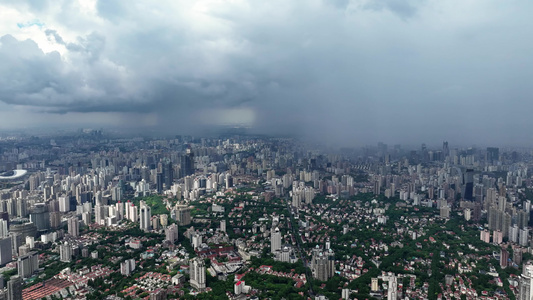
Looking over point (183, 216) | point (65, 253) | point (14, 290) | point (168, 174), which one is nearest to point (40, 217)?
point (65, 253)

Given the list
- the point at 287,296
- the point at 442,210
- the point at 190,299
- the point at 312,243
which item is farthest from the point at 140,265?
the point at 442,210

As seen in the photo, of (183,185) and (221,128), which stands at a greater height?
(221,128)

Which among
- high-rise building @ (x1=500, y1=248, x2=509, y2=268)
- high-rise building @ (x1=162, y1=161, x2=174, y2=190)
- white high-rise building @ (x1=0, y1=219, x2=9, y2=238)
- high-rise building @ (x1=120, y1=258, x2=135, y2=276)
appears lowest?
high-rise building @ (x1=120, y1=258, x2=135, y2=276)

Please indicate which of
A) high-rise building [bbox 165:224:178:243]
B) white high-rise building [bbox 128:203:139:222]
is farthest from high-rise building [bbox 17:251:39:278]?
white high-rise building [bbox 128:203:139:222]

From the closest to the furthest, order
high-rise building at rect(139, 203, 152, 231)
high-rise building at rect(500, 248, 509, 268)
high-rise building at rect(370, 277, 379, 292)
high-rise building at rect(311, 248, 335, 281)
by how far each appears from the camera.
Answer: high-rise building at rect(370, 277, 379, 292) → high-rise building at rect(311, 248, 335, 281) → high-rise building at rect(500, 248, 509, 268) → high-rise building at rect(139, 203, 152, 231)

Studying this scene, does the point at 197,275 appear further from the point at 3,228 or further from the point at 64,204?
the point at 64,204

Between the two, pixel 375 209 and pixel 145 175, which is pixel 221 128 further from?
pixel 375 209

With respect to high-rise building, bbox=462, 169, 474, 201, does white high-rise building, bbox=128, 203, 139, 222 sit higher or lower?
lower

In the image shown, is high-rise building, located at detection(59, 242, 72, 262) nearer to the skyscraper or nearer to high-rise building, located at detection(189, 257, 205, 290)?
the skyscraper
